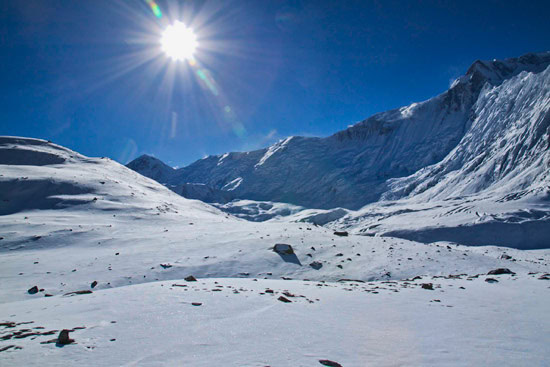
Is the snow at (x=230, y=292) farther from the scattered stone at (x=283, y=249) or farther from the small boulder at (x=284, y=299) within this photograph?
the scattered stone at (x=283, y=249)

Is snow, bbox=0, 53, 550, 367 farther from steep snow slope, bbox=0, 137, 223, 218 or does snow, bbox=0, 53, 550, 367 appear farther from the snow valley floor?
steep snow slope, bbox=0, 137, 223, 218

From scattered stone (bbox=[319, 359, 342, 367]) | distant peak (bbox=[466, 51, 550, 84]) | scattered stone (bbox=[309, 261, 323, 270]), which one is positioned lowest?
scattered stone (bbox=[319, 359, 342, 367])

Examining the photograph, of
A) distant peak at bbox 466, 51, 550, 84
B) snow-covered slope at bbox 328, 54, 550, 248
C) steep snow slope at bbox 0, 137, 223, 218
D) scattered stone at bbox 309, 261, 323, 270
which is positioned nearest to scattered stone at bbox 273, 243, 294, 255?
scattered stone at bbox 309, 261, 323, 270

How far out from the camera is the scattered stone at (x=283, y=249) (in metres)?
22.0

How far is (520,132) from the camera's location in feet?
382

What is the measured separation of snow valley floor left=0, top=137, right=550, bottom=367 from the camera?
19.4 feet

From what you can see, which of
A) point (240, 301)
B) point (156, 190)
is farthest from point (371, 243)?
point (156, 190)

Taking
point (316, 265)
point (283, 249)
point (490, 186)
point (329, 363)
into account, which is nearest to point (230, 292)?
point (329, 363)

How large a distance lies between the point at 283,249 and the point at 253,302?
12.0m

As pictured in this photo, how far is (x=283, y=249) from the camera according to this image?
22.1 m

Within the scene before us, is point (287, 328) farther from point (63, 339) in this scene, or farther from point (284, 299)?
point (63, 339)

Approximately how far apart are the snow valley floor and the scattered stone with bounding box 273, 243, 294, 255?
24cm

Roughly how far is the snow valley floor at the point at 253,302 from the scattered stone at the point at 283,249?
0.79 ft

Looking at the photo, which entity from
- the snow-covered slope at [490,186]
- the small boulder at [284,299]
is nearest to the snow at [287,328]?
the small boulder at [284,299]
